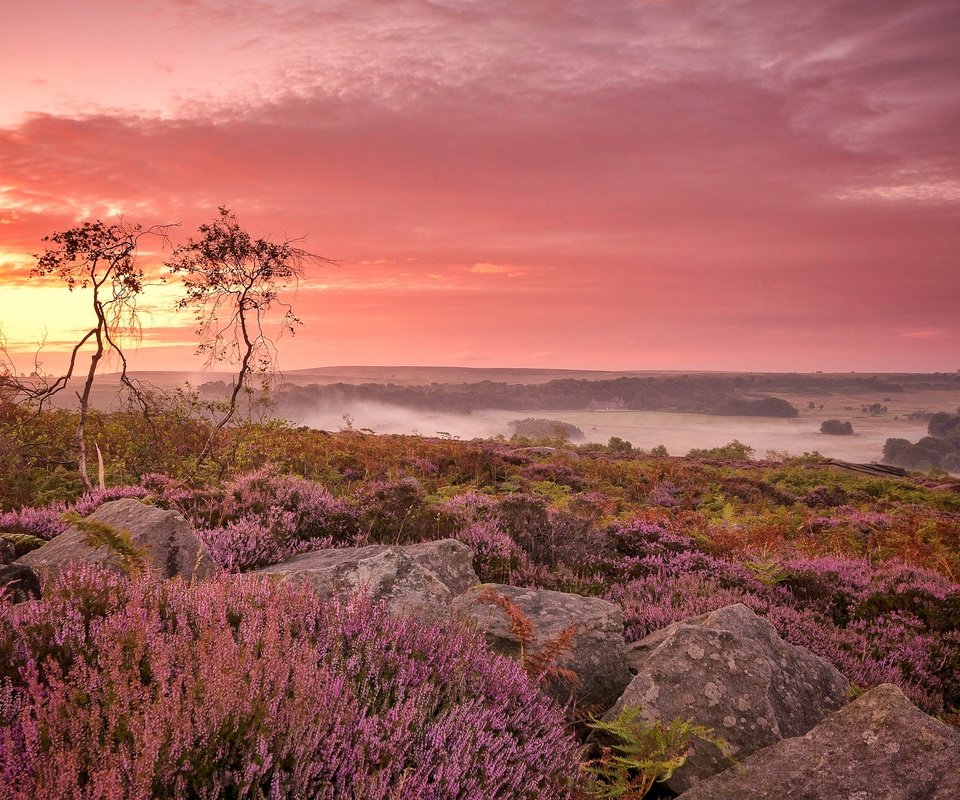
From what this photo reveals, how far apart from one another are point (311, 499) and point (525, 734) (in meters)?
4.86

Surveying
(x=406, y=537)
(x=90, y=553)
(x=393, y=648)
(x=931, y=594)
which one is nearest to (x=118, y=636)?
(x=393, y=648)

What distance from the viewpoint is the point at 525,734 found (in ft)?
8.53

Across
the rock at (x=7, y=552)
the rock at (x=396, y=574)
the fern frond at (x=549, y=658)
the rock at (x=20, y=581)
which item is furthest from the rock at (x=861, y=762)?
the rock at (x=7, y=552)

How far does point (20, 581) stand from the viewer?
373 cm

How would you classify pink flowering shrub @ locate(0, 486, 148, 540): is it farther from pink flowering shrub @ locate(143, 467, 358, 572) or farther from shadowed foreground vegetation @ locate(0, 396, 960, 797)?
pink flowering shrub @ locate(143, 467, 358, 572)

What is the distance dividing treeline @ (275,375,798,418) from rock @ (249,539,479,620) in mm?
79261

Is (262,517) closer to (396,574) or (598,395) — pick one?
(396,574)

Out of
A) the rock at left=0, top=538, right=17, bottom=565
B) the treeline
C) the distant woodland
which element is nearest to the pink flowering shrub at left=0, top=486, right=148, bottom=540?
the rock at left=0, top=538, right=17, bottom=565

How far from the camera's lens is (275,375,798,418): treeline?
3755 inches

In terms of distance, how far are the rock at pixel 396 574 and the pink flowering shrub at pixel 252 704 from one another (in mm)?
995

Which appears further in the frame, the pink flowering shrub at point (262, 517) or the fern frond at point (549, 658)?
the pink flowering shrub at point (262, 517)

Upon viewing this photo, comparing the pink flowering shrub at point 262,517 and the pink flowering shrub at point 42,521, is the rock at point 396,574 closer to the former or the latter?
the pink flowering shrub at point 262,517

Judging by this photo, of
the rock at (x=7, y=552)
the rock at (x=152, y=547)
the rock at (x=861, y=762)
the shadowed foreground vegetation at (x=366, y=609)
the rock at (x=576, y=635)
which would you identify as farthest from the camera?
the rock at (x=7, y=552)

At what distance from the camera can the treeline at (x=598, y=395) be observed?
9538 cm
